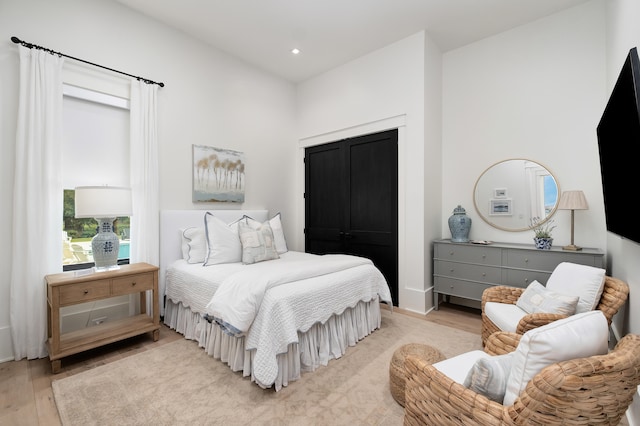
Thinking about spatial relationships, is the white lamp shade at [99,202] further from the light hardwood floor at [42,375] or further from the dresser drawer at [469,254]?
the dresser drawer at [469,254]

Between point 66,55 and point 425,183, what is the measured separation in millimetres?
3871

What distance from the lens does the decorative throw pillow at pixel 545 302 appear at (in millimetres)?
2090

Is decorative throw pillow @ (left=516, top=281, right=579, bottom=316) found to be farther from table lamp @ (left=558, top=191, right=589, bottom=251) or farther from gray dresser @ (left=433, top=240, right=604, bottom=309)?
table lamp @ (left=558, top=191, right=589, bottom=251)

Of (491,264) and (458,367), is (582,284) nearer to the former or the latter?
(491,264)

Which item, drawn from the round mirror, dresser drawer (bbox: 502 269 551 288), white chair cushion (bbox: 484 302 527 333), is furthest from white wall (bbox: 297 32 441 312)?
white chair cushion (bbox: 484 302 527 333)

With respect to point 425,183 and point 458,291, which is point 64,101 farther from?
point 458,291

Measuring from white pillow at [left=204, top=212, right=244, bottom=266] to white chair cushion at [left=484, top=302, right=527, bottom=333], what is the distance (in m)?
2.47

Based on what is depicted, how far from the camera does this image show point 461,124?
3.87m

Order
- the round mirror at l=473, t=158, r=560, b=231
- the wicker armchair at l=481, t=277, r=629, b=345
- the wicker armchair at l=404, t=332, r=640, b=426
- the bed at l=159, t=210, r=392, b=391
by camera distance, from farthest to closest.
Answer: the round mirror at l=473, t=158, r=560, b=231 → the bed at l=159, t=210, r=392, b=391 → the wicker armchair at l=481, t=277, r=629, b=345 → the wicker armchair at l=404, t=332, r=640, b=426

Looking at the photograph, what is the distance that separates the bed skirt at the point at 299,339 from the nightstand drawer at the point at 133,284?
43cm

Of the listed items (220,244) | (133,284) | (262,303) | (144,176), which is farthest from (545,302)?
(144,176)

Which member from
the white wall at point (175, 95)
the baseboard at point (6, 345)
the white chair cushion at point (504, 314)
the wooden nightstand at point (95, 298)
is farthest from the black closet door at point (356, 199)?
the baseboard at point (6, 345)

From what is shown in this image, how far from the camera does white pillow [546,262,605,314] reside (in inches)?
82.6

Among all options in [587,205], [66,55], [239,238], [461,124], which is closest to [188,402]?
[239,238]
